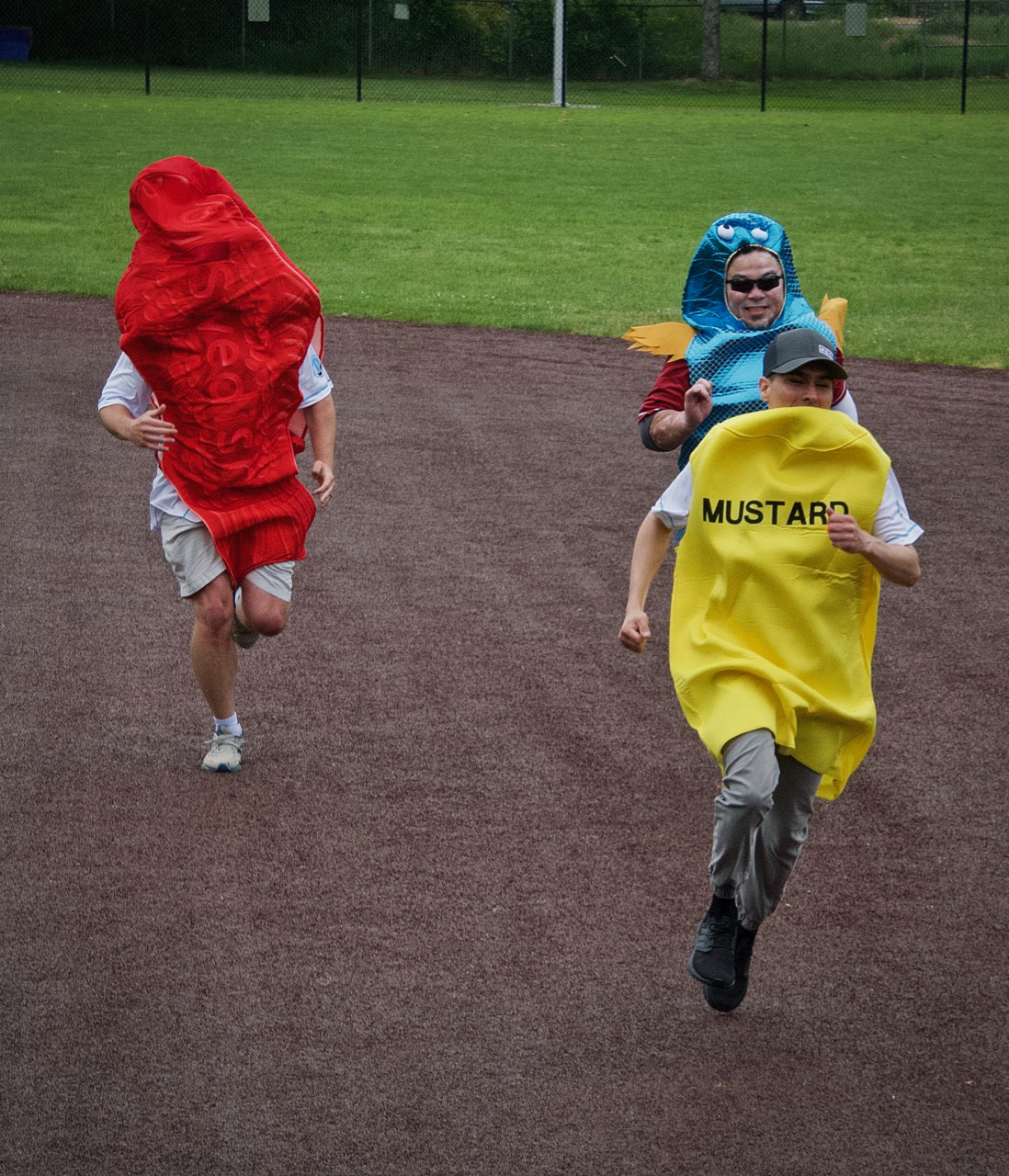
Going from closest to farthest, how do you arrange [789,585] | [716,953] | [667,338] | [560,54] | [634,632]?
[789,585]
[716,953]
[634,632]
[667,338]
[560,54]

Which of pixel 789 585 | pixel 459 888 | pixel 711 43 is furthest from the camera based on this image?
pixel 711 43

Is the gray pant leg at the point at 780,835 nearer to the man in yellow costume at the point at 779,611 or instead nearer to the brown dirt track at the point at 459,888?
the man in yellow costume at the point at 779,611

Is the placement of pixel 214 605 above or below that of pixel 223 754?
above

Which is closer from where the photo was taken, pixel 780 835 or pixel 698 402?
pixel 780 835

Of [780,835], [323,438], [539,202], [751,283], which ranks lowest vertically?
[780,835]

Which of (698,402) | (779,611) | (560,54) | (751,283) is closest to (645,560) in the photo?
(779,611)

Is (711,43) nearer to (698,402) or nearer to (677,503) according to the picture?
(698,402)

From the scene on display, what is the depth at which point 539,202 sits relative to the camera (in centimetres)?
2322

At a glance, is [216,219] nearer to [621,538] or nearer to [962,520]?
[621,538]

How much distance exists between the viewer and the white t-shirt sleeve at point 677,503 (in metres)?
4.43

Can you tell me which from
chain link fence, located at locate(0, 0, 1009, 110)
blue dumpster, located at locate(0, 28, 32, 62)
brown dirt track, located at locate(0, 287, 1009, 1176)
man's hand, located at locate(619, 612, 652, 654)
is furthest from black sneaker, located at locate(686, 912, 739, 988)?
blue dumpster, located at locate(0, 28, 32, 62)

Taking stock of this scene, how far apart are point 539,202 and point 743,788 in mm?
20283

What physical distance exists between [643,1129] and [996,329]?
523 inches

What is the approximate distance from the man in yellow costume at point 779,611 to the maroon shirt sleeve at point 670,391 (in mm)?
1333
